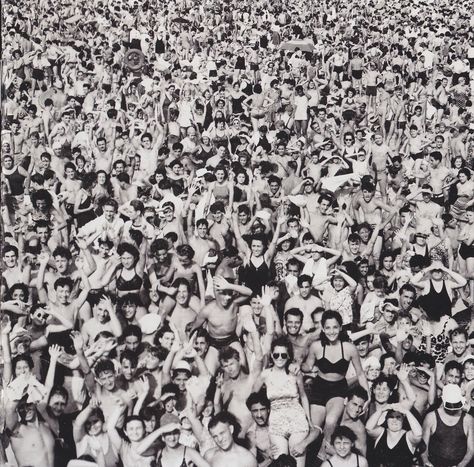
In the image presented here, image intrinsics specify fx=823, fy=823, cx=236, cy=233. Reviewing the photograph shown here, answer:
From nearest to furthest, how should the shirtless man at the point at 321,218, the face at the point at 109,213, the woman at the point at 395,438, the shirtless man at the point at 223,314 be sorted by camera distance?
the woman at the point at 395,438 → the shirtless man at the point at 223,314 → the face at the point at 109,213 → the shirtless man at the point at 321,218

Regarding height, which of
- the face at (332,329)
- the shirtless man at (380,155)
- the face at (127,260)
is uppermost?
the face at (332,329)

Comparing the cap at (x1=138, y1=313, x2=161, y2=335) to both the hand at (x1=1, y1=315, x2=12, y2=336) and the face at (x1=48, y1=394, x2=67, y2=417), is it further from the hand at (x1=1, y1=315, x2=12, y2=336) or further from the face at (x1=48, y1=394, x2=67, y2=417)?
the hand at (x1=1, y1=315, x2=12, y2=336)

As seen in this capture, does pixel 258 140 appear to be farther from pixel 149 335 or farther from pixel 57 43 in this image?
pixel 149 335

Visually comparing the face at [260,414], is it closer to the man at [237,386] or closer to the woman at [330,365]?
the man at [237,386]

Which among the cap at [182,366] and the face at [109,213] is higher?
the cap at [182,366]

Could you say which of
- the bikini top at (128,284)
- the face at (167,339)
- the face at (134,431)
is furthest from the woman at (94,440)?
the bikini top at (128,284)

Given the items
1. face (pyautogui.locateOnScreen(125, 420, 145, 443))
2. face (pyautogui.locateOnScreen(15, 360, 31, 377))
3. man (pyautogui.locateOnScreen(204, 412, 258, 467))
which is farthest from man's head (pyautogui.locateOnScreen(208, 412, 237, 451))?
face (pyautogui.locateOnScreen(15, 360, 31, 377))
